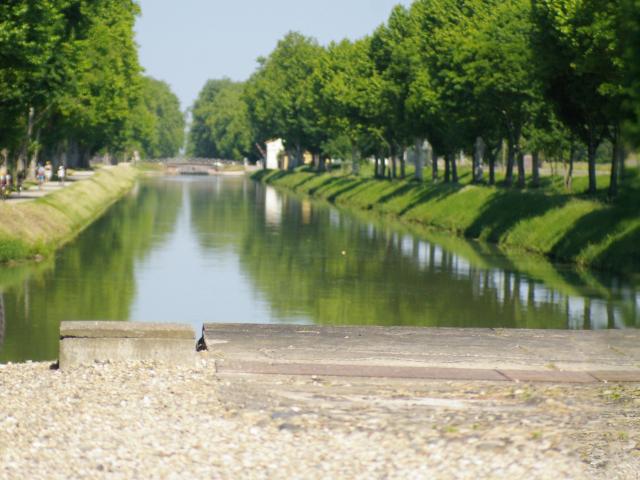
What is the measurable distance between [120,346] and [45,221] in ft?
115

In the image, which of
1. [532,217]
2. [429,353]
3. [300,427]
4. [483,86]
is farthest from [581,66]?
[300,427]

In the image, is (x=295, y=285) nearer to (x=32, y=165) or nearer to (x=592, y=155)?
(x=592, y=155)

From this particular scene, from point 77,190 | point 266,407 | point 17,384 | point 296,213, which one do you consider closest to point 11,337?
point 17,384

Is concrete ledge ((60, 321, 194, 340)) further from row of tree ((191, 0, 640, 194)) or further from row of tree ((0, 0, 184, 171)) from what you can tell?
row of tree ((0, 0, 184, 171))

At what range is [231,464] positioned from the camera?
10.3 metres

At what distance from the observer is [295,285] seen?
35.8 m

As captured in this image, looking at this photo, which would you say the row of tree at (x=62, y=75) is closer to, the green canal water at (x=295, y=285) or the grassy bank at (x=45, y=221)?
the grassy bank at (x=45, y=221)

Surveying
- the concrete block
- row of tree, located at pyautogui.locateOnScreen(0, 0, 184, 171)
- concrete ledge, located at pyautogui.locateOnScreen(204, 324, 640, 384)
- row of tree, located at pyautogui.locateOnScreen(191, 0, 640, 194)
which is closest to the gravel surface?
the concrete block

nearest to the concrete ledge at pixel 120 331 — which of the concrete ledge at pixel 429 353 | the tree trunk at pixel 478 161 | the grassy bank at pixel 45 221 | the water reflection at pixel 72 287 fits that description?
the concrete ledge at pixel 429 353

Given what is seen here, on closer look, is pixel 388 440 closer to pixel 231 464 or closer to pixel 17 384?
pixel 231 464

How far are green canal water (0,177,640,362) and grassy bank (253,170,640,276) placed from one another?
1.11 m

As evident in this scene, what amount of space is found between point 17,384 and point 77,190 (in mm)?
56499

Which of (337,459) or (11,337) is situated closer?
(337,459)

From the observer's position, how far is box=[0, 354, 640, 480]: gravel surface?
33.9 feet
